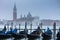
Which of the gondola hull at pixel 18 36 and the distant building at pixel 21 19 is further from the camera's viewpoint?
the distant building at pixel 21 19

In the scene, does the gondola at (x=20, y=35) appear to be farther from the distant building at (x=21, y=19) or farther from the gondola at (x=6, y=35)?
the distant building at (x=21, y=19)

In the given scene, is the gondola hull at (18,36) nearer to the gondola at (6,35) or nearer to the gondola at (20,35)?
the gondola at (20,35)

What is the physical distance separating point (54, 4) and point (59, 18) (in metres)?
0.56

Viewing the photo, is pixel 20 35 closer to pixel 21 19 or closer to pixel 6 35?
pixel 6 35

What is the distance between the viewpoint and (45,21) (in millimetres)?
6574

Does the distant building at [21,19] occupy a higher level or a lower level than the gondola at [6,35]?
higher

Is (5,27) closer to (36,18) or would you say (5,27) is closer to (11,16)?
(11,16)

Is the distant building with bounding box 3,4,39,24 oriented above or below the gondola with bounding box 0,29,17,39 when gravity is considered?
above

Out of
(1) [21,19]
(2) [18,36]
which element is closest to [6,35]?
(2) [18,36]

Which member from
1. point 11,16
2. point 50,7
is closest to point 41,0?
point 50,7

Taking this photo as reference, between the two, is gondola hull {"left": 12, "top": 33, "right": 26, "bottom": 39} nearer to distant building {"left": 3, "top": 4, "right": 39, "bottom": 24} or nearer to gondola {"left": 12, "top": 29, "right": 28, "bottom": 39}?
gondola {"left": 12, "top": 29, "right": 28, "bottom": 39}

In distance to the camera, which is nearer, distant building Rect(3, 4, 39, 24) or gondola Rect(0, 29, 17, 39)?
gondola Rect(0, 29, 17, 39)

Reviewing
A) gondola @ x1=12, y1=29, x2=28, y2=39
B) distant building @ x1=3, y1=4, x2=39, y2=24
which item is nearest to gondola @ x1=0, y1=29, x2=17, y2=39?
gondola @ x1=12, y1=29, x2=28, y2=39

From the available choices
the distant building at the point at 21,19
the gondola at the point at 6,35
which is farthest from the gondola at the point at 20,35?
the distant building at the point at 21,19
